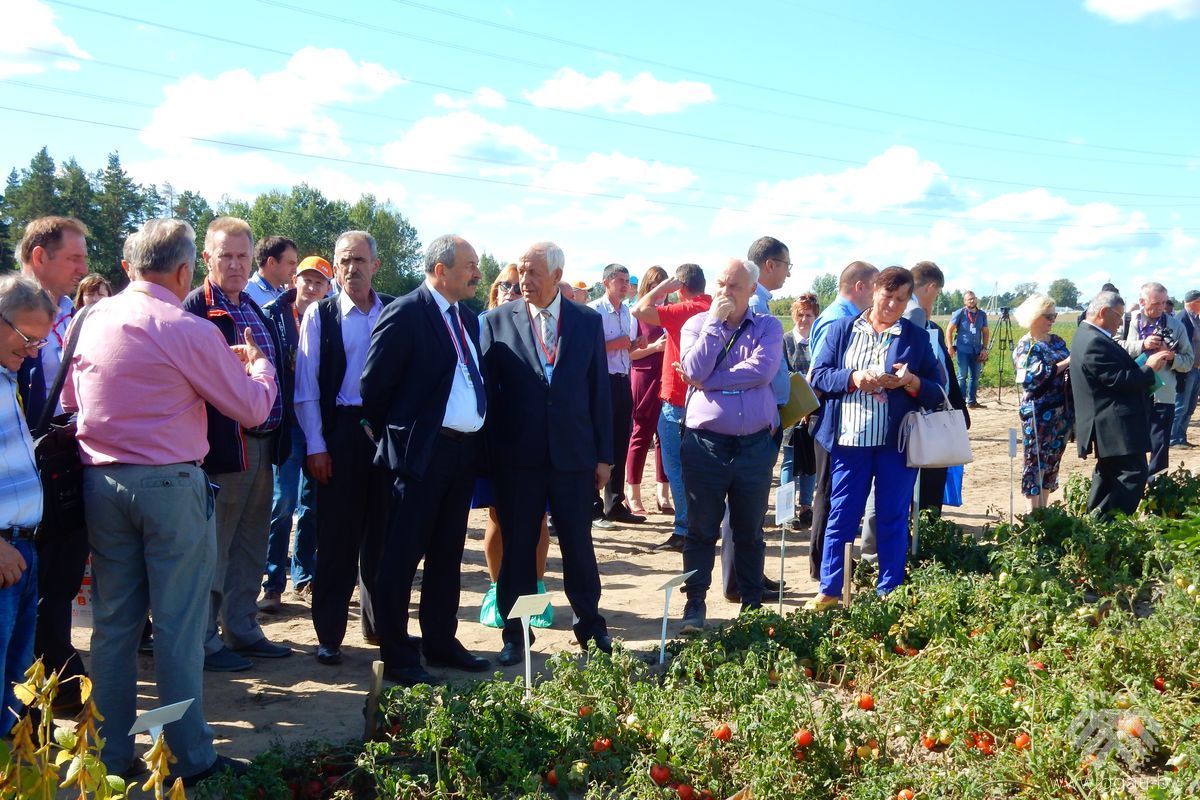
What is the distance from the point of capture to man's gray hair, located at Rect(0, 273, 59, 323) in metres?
3.34

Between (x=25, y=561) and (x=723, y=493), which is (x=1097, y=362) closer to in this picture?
(x=723, y=493)

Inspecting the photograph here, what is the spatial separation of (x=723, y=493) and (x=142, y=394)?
3.21 meters

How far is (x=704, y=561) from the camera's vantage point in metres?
5.73

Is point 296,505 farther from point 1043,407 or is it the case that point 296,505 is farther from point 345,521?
point 1043,407

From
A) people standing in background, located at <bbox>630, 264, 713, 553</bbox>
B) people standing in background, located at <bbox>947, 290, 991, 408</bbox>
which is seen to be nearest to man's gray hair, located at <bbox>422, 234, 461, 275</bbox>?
people standing in background, located at <bbox>630, 264, 713, 553</bbox>

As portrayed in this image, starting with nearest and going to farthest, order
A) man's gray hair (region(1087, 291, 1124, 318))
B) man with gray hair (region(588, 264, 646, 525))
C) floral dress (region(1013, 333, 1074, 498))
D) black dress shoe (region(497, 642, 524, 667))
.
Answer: black dress shoe (region(497, 642, 524, 667)) < man's gray hair (region(1087, 291, 1124, 318)) < floral dress (region(1013, 333, 1074, 498)) < man with gray hair (region(588, 264, 646, 525))

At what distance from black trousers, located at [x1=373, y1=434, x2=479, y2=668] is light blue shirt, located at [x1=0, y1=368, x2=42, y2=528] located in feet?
5.67

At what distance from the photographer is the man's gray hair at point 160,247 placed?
12.0ft

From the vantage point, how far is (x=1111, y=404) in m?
7.15

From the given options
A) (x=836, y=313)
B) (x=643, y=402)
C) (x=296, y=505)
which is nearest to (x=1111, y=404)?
(x=836, y=313)

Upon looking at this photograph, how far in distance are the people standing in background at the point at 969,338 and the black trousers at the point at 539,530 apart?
42.9 feet

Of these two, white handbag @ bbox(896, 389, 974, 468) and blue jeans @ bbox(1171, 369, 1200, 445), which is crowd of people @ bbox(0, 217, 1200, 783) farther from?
blue jeans @ bbox(1171, 369, 1200, 445)

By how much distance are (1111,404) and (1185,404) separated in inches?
298

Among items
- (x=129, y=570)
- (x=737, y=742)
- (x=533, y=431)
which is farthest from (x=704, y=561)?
(x=129, y=570)
